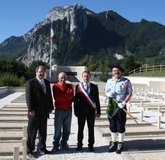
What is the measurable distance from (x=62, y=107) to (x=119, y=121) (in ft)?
4.31

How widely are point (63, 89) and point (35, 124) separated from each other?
1.01 m

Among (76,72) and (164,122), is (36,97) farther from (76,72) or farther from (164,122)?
(76,72)

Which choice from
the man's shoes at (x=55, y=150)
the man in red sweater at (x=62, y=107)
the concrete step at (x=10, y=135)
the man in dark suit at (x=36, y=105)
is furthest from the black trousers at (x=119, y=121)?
the concrete step at (x=10, y=135)

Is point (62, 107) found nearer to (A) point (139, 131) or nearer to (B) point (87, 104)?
(B) point (87, 104)

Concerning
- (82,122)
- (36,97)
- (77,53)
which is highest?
(77,53)

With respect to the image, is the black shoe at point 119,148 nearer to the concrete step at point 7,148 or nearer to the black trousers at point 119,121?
the black trousers at point 119,121

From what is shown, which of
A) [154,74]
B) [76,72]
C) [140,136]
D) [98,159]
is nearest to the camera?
[98,159]

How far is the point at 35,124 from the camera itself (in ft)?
27.6

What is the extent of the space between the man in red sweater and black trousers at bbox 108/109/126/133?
3.38 feet

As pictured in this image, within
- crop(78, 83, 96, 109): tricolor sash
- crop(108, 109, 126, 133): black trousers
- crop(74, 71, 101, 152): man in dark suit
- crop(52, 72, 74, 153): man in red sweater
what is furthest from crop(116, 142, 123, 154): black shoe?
crop(52, 72, 74, 153): man in red sweater

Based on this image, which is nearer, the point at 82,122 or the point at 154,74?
the point at 82,122

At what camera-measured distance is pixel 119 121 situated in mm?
8750

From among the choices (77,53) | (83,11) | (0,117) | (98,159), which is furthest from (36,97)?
(83,11)

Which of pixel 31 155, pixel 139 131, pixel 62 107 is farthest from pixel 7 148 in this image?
pixel 139 131
